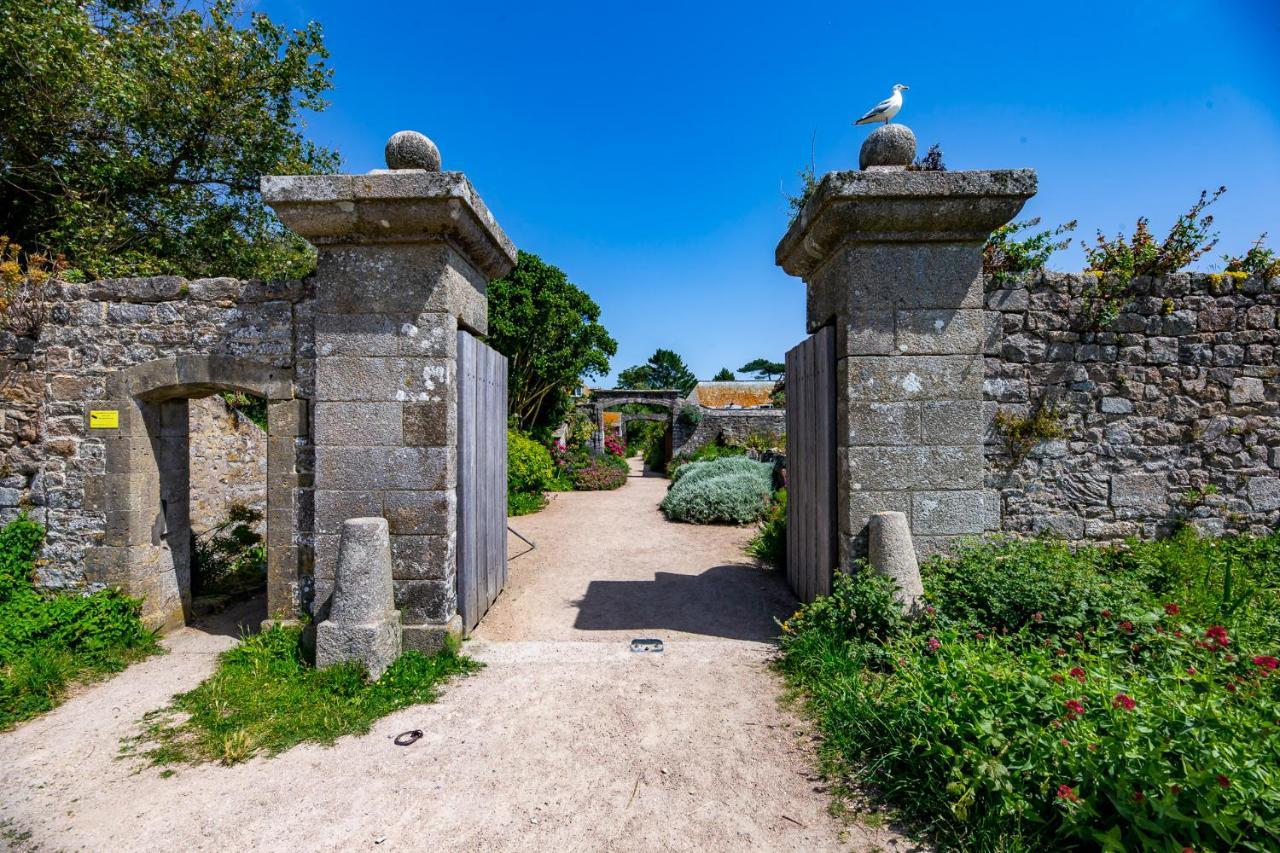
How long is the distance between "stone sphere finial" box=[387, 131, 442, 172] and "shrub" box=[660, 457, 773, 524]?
22.5 ft

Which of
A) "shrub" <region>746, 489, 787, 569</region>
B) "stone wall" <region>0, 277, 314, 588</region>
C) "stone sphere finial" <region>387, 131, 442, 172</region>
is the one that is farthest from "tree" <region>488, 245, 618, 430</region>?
"stone sphere finial" <region>387, 131, 442, 172</region>

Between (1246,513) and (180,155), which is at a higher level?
(180,155)

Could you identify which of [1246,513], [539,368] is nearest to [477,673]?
[1246,513]

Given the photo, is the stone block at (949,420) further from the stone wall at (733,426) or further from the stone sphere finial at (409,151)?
the stone wall at (733,426)

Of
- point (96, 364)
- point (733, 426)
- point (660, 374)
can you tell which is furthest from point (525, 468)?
point (660, 374)

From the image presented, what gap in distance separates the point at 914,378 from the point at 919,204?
1155mm

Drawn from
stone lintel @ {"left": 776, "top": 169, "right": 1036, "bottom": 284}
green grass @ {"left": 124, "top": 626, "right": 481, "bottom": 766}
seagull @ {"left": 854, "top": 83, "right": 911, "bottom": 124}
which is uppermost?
seagull @ {"left": 854, "top": 83, "right": 911, "bottom": 124}

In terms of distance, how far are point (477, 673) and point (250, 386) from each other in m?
2.69

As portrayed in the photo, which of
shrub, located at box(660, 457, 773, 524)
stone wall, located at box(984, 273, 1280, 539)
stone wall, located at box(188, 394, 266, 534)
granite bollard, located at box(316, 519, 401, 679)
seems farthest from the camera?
shrub, located at box(660, 457, 773, 524)

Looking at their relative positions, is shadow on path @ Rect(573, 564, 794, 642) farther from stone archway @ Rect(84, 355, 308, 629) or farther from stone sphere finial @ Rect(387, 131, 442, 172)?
stone sphere finial @ Rect(387, 131, 442, 172)

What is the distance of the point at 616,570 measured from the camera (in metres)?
6.20

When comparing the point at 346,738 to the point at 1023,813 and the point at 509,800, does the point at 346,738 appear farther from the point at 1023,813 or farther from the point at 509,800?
the point at 1023,813

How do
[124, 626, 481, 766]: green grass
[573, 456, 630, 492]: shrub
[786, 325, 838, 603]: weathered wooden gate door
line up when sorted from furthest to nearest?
1. [573, 456, 630, 492]: shrub
2. [786, 325, 838, 603]: weathered wooden gate door
3. [124, 626, 481, 766]: green grass

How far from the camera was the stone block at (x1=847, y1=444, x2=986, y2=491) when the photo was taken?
Result: 3641 millimetres
